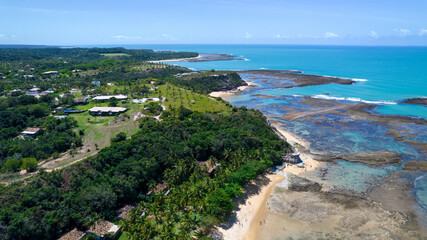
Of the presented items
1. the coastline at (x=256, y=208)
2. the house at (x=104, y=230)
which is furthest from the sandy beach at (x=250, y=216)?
the house at (x=104, y=230)

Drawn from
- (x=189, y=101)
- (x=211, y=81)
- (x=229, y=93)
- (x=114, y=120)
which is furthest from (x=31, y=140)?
(x=211, y=81)

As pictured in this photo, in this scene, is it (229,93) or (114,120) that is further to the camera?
(229,93)

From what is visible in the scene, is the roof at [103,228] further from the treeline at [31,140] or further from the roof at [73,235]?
the treeline at [31,140]

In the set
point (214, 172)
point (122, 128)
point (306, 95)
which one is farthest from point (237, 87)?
point (214, 172)

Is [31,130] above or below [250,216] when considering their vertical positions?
above

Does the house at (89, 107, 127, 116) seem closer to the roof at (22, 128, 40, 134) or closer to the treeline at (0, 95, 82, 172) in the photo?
the treeline at (0, 95, 82, 172)

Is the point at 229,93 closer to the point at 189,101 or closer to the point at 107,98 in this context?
the point at 189,101
